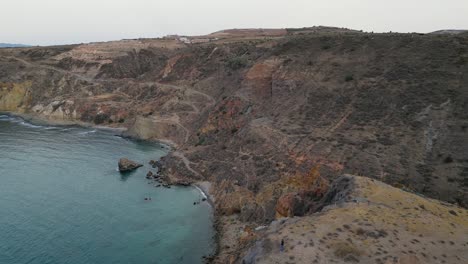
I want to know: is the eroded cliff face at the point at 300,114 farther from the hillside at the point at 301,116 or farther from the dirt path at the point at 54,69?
the dirt path at the point at 54,69

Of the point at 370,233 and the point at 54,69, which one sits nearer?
the point at 370,233

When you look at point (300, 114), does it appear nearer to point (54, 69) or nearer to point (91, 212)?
point (91, 212)

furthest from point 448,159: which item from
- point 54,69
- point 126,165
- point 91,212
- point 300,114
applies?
point 54,69

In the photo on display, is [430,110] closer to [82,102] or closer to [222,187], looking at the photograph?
[222,187]

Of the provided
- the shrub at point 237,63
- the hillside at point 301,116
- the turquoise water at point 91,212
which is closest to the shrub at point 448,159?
the hillside at point 301,116

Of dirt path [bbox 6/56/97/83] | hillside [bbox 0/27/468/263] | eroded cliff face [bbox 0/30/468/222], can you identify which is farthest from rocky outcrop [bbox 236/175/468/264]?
dirt path [bbox 6/56/97/83]

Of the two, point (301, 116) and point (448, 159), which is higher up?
point (301, 116)

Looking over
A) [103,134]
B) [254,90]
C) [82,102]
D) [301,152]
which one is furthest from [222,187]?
[82,102]
